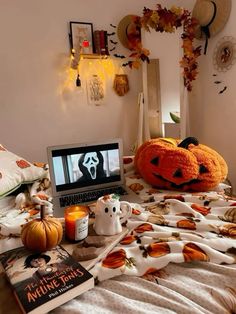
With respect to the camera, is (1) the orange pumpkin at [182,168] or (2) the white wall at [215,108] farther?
(2) the white wall at [215,108]

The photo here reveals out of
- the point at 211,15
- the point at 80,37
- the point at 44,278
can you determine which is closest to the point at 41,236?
the point at 44,278

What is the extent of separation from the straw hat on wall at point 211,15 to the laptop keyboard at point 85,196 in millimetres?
1836

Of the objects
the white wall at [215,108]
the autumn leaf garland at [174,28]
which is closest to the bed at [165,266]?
the white wall at [215,108]

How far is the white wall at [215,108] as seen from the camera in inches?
90.0

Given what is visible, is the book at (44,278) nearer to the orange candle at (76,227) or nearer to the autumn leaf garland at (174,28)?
the orange candle at (76,227)

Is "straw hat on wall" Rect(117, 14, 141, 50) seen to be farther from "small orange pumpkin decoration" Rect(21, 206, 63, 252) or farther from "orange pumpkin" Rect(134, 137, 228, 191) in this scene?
"small orange pumpkin decoration" Rect(21, 206, 63, 252)

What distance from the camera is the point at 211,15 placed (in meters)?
2.24

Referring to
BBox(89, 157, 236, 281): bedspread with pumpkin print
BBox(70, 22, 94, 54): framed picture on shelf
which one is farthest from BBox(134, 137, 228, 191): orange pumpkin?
BBox(70, 22, 94, 54): framed picture on shelf

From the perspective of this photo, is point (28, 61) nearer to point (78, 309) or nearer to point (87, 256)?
point (87, 256)

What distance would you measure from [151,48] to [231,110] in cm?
92

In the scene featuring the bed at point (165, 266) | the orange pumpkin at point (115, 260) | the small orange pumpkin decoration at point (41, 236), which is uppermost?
the small orange pumpkin decoration at point (41, 236)

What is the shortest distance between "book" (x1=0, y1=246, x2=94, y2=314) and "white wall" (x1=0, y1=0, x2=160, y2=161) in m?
1.71

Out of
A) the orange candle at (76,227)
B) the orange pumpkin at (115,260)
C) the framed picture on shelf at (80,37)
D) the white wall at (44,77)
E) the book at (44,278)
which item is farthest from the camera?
the framed picture on shelf at (80,37)

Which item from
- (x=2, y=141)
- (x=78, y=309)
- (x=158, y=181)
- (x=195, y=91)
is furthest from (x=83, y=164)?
(x=195, y=91)
